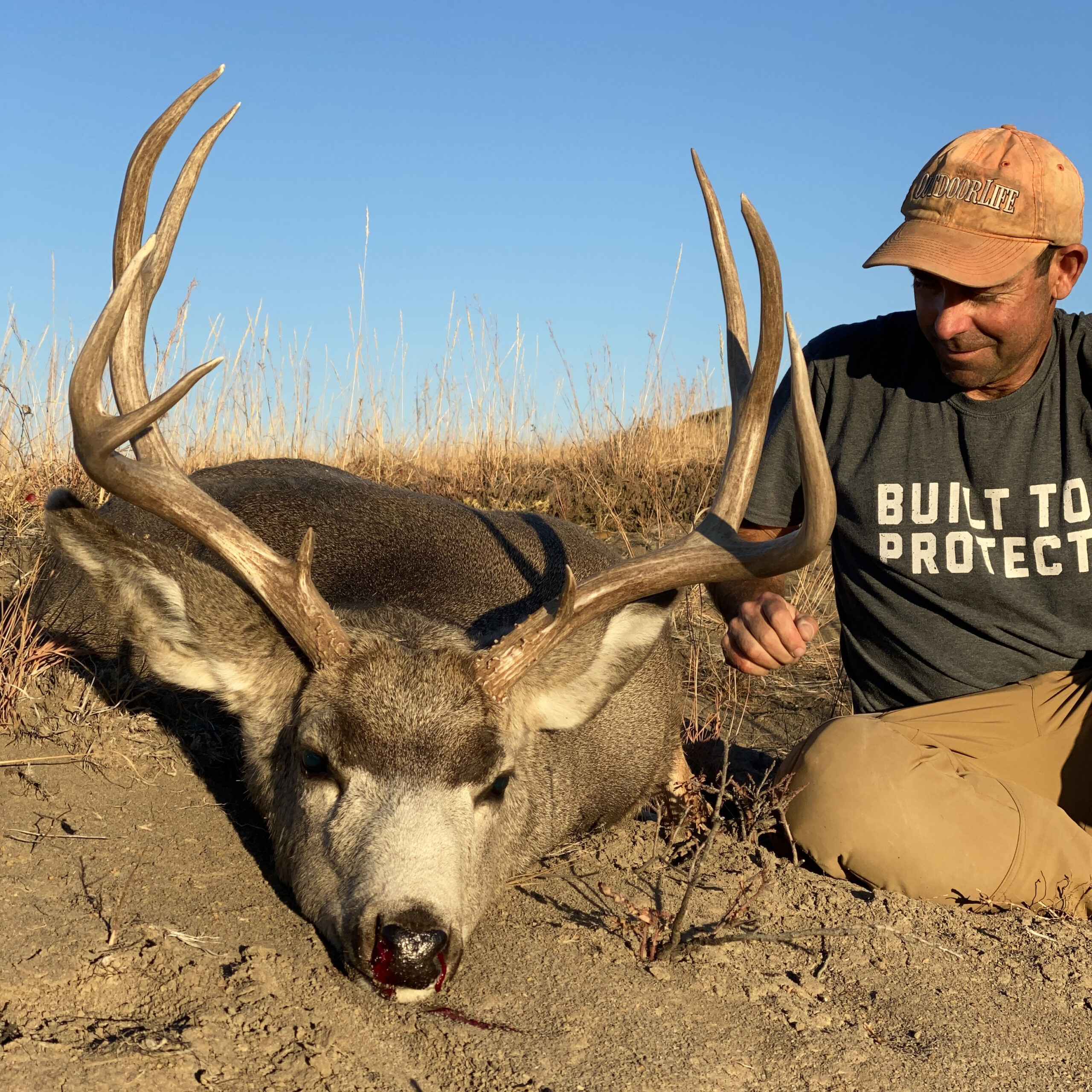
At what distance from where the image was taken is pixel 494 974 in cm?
322

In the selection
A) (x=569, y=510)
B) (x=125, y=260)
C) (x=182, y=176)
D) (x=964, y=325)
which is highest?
(x=182, y=176)

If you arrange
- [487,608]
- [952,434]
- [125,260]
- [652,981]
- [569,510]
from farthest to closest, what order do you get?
[569,510]
[952,434]
[487,608]
[125,260]
[652,981]

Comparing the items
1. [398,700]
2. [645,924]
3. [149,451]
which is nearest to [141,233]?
[149,451]

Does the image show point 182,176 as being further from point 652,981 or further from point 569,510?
point 569,510

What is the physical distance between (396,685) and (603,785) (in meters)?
1.27

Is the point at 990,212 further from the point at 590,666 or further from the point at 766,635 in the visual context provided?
the point at 590,666

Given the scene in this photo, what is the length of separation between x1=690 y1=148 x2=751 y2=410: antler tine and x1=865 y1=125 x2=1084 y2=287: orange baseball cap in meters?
0.66

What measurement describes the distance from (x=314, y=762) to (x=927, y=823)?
196 centimetres

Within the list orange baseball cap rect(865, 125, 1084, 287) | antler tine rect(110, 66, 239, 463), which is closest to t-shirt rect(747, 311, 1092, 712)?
orange baseball cap rect(865, 125, 1084, 287)

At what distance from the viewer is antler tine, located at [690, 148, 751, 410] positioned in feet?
13.1

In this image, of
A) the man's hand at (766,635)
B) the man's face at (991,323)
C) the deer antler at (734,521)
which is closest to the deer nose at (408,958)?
the deer antler at (734,521)

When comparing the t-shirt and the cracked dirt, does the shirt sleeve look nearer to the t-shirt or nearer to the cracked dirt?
the t-shirt

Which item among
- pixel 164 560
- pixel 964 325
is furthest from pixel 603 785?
pixel 964 325

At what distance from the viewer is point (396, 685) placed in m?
3.48
